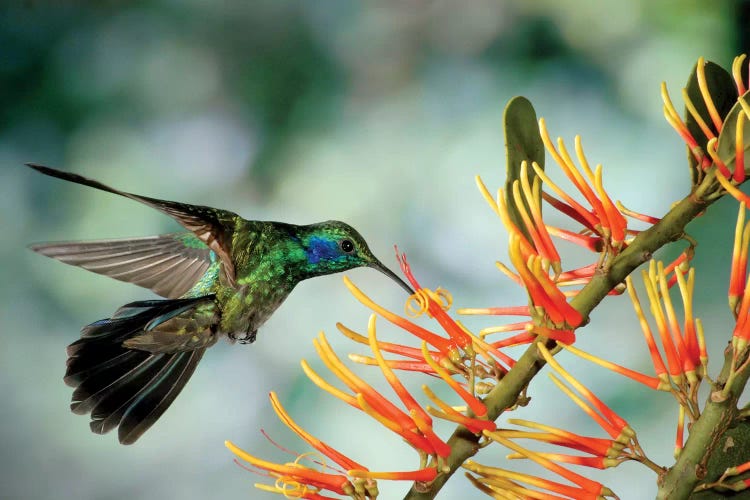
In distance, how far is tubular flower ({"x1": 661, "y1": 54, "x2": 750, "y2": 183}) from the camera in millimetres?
329

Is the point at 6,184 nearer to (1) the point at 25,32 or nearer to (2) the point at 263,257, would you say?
(1) the point at 25,32

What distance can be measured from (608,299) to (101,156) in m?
0.58

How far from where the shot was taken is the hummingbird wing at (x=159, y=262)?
2.23 ft

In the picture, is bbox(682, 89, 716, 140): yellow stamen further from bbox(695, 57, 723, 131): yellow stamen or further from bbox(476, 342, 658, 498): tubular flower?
bbox(476, 342, 658, 498): tubular flower

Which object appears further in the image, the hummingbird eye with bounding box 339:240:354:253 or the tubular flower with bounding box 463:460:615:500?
the hummingbird eye with bounding box 339:240:354:253

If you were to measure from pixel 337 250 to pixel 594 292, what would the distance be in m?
0.32

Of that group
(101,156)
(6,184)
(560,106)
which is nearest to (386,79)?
(560,106)

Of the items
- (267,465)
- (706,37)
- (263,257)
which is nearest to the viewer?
(267,465)

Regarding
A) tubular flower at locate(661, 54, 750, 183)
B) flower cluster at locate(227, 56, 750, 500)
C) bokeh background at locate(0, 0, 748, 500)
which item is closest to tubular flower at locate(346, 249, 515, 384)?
flower cluster at locate(227, 56, 750, 500)

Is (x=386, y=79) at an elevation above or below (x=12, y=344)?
above

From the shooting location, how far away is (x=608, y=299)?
2.99ft

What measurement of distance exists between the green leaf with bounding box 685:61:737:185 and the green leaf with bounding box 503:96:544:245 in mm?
69

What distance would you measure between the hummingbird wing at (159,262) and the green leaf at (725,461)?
1.57ft

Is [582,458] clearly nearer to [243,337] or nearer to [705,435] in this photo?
[705,435]
